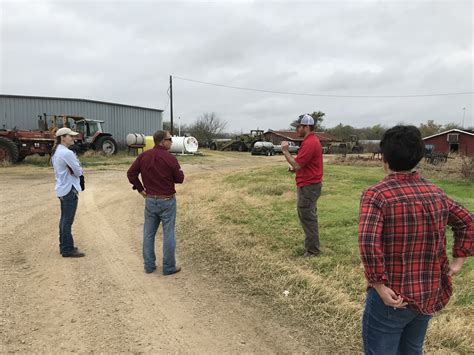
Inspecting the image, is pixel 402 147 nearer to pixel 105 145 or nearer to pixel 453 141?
pixel 105 145

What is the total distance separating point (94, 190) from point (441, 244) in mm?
11322

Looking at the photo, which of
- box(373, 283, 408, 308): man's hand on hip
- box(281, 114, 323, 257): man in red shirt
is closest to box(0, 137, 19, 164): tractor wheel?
box(281, 114, 323, 257): man in red shirt

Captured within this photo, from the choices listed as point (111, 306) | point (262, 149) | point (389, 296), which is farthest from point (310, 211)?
point (262, 149)

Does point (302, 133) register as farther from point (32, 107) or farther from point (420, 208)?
point (32, 107)

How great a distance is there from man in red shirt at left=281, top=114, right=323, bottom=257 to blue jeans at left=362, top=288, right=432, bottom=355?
3.04m

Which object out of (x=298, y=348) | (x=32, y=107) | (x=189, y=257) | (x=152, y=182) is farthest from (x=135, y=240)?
(x=32, y=107)

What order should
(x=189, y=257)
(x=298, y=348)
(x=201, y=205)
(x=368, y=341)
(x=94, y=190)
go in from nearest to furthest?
(x=368, y=341)
(x=298, y=348)
(x=189, y=257)
(x=201, y=205)
(x=94, y=190)

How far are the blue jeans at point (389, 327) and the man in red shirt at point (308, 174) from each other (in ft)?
9.98

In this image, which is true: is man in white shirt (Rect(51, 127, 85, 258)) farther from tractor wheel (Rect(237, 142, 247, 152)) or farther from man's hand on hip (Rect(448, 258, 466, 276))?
tractor wheel (Rect(237, 142, 247, 152))

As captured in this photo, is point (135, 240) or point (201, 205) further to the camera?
point (201, 205)

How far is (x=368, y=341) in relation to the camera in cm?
215

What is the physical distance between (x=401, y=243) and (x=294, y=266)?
10.6ft

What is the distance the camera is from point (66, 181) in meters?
5.60

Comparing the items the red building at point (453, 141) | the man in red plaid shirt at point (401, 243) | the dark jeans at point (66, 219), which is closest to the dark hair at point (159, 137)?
the dark jeans at point (66, 219)
